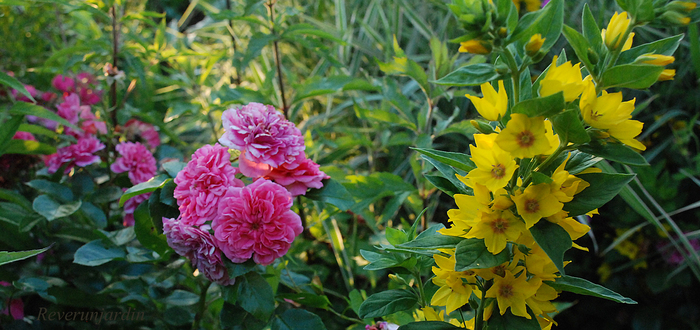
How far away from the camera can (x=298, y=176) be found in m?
0.73

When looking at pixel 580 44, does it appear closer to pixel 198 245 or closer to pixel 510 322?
pixel 510 322

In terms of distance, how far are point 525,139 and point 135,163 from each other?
82 cm

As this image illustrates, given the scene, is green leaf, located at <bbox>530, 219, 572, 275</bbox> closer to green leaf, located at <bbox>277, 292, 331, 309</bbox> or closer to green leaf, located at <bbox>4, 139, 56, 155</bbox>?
green leaf, located at <bbox>277, 292, 331, 309</bbox>

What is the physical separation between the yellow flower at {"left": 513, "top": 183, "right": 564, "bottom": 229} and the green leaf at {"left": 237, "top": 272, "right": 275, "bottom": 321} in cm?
40

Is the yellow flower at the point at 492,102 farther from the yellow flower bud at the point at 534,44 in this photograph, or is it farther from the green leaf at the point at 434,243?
the green leaf at the point at 434,243

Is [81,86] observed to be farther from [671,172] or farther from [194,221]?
[671,172]

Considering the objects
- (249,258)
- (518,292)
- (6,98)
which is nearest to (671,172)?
(518,292)

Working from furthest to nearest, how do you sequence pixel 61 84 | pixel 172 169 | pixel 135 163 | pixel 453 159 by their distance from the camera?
pixel 61 84 < pixel 135 163 < pixel 172 169 < pixel 453 159

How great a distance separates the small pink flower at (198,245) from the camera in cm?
63

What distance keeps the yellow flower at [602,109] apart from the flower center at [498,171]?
9 centimetres

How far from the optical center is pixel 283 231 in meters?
0.67

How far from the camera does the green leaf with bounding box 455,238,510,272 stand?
1.47ft

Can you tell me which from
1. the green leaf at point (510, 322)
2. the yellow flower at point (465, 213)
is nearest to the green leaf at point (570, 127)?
the yellow flower at point (465, 213)

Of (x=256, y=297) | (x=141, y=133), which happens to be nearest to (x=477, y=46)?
(x=256, y=297)
